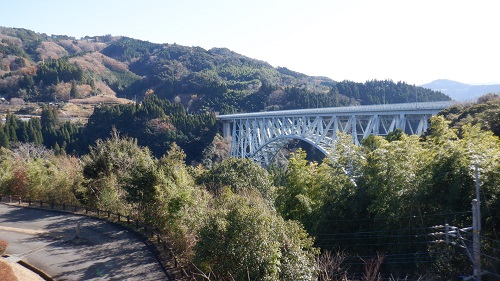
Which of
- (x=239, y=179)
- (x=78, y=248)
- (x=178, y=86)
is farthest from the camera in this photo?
(x=178, y=86)

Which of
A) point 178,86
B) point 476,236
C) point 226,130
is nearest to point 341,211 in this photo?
point 476,236

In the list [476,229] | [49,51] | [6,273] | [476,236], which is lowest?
[6,273]

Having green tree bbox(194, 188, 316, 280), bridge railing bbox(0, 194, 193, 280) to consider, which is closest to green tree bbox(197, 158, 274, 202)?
bridge railing bbox(0, 194, 193, 280)

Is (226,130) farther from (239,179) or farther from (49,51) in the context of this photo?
(49,51)

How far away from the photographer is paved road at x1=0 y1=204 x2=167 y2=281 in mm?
10711

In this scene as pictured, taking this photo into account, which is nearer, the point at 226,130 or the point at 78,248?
the point at 78,248

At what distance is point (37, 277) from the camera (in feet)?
34.7

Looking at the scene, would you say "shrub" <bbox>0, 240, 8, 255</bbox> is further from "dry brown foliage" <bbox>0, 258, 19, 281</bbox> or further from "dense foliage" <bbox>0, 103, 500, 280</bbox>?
"dense foliage" <bbox>0, 103, 500, 280</bbox>

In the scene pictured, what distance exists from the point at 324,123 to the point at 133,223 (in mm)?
20678

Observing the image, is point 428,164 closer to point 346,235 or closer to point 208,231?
point 346,235

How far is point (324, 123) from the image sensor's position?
3278 cm

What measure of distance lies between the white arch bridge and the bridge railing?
409 inches

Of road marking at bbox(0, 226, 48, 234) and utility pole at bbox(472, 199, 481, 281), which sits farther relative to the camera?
road marking at bbox(0, 226, 48, 234)

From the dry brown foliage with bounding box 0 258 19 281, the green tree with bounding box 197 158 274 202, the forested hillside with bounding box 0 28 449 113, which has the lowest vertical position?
the dry brown foliage with bounding box 0 258 19 281
